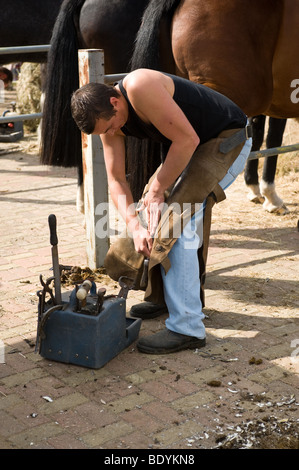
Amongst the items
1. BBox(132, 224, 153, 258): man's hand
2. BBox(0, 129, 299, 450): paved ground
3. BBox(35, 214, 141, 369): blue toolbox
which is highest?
BBox(132, 224, 153, 258): man's hand

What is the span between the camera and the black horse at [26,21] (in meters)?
6.79

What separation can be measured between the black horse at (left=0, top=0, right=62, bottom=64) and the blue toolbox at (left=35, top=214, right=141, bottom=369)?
13.2 ft

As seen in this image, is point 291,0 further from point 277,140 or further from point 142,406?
point 142,406

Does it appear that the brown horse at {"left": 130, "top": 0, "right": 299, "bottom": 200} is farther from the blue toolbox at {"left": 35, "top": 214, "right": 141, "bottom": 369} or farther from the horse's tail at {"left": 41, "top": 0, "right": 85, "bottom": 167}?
the blue toolbox at {"left": 35, "top": 214, "right": 141, "bottom": 369}

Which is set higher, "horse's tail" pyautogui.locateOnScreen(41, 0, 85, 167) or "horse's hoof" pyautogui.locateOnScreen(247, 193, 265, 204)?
"horse's tail" pyautogui.locateOnScreen(41, 0, 85, 167)

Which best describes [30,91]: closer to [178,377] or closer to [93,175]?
[93,175]

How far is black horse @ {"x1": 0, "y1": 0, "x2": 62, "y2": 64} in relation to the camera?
6.79 metres

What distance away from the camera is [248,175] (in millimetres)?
6551

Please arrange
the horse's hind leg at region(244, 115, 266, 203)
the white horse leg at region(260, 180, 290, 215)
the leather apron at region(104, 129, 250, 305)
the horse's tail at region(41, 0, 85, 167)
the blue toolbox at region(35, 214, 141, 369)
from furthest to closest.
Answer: the horse's hind leg at region(244, 115, 266, 203)
the white horse leg at region(260, 180, 290, 215)
the horse's tail at region(41, 0, 85, 167)
the leather apron at region(104, 129, 250, 305)
the blue toolbox at region(35, 214, 141, 369)

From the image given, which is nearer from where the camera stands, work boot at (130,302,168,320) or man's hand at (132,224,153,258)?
man's hand at (132,224,153,258)

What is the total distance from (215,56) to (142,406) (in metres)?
2.31

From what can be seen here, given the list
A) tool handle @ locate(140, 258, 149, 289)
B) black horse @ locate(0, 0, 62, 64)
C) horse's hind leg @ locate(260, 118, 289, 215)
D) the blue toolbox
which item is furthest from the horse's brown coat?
black horse @ locate(0, 0, 62, 64)
